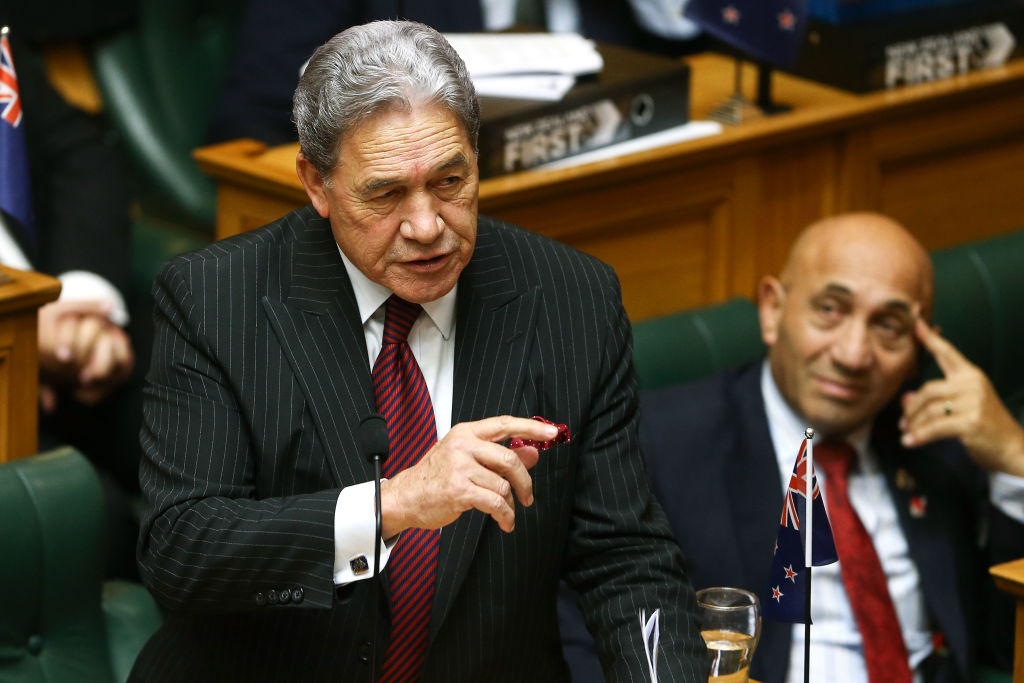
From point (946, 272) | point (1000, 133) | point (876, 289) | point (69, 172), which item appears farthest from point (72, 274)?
point (1000, 133)

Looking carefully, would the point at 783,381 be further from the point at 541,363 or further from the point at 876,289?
the point at 541,363

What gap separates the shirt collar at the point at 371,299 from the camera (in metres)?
2.01

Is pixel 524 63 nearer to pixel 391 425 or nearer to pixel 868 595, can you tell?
pixel 868 595

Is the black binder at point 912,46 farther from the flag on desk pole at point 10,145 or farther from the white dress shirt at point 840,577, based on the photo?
the flag on desk pole at point 10,145

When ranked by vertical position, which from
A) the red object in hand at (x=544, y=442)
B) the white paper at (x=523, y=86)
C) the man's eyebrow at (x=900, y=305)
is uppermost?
the white paper at (x=523, y=86)

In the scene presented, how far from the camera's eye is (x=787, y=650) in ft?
8.68

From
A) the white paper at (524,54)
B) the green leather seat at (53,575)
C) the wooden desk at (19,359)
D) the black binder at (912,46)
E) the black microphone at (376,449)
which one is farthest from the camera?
the black binder at (912,46)

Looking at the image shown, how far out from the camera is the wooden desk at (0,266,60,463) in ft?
8.04

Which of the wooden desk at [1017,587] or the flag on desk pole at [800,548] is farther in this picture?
the wooden desk at [1017,587]

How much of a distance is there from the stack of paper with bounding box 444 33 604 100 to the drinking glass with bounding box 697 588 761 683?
4.39ft

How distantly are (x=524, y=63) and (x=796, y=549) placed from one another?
1.55m

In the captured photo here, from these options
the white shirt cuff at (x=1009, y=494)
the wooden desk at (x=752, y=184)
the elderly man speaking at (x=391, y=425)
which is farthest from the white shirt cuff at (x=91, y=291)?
the white shirt cuff at (x=1009, y=494)

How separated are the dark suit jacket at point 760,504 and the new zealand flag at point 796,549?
0.75m

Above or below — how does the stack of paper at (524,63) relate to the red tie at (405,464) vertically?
above
